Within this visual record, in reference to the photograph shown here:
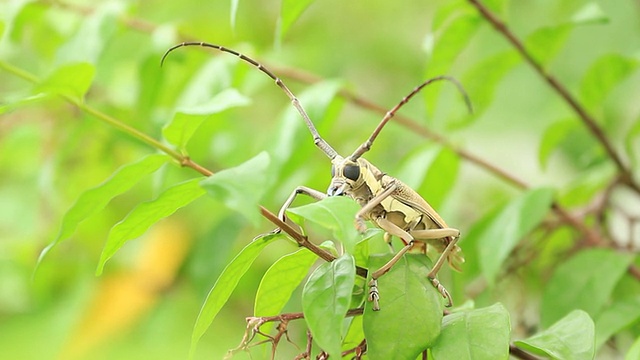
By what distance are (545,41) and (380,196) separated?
73 centimetres

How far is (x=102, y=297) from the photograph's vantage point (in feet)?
7.93

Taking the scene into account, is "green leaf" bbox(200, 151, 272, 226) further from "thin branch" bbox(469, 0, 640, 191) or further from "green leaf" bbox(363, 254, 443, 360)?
"thin branch" bbox(469, 0, 640, 191)

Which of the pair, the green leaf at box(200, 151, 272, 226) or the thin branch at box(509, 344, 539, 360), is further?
the thin branch at box(509, 344, 539, 360)

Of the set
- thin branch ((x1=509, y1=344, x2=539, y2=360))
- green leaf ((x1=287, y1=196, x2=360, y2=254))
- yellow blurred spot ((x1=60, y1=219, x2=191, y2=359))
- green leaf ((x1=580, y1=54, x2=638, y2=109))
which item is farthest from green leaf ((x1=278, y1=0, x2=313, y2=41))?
yellow blurred spot ((x1=60, y1=219, x2=191, y2=359))

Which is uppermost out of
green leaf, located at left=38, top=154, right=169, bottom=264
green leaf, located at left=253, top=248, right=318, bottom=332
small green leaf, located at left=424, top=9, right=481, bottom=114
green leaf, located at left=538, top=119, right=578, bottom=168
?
small green leaf, located at left=424, top=9, right=481, bottom=114

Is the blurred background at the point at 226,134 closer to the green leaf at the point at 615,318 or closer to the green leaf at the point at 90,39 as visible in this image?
the green leaf at the point at 90,39

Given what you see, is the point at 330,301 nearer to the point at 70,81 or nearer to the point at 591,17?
the point at 70,81

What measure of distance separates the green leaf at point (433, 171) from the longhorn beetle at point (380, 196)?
416mm

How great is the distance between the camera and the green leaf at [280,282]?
0.85 metres

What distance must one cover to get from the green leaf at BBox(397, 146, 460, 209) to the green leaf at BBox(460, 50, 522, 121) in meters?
0.08

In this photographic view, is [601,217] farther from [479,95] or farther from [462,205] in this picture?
[462,205]

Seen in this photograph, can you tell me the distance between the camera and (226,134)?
183 centimetres

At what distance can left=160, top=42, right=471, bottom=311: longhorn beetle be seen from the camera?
3.06ft

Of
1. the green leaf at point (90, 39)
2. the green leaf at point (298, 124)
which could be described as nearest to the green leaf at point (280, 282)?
the green leaf at point (298, 124)
